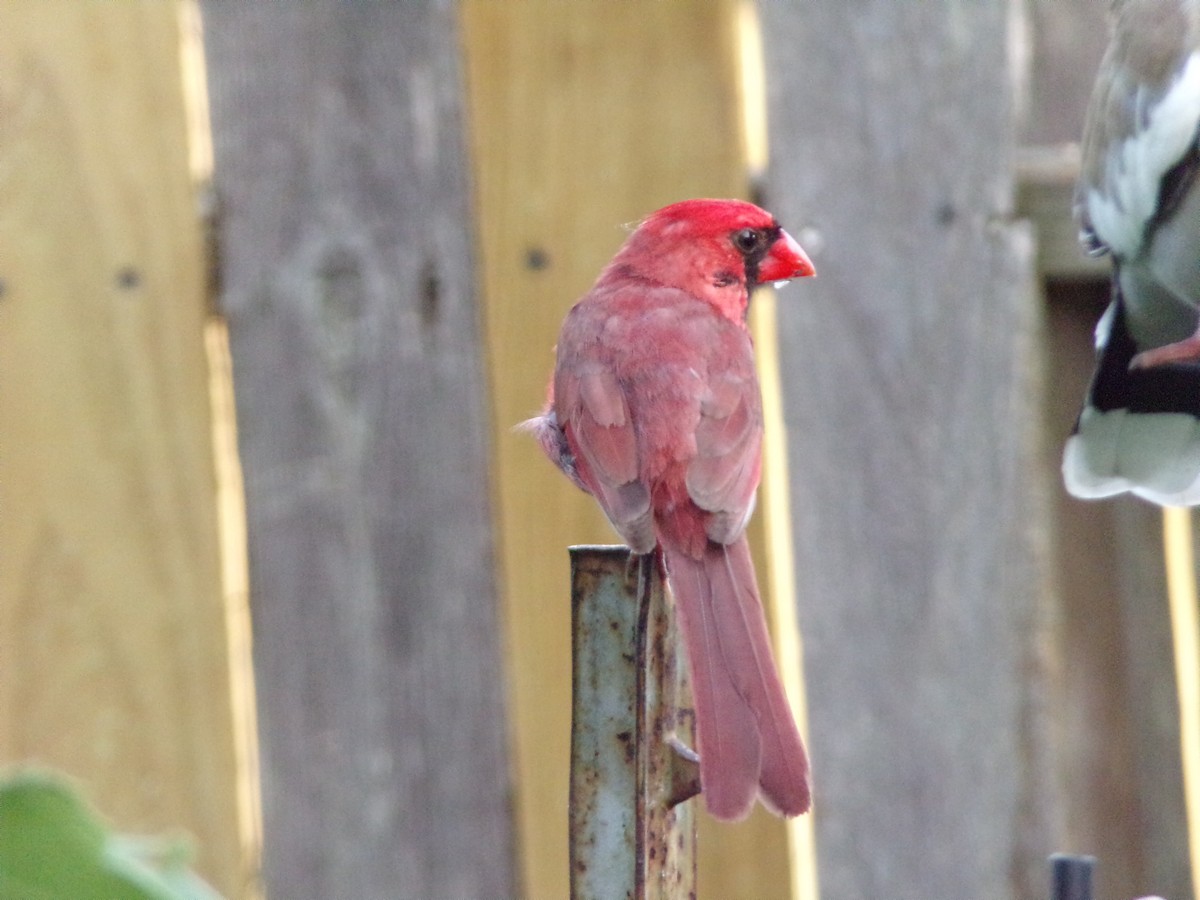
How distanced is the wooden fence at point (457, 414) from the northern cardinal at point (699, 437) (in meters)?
0.20

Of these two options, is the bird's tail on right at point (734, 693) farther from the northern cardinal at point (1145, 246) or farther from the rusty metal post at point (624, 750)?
the northern cardinal at point (1145, 246)

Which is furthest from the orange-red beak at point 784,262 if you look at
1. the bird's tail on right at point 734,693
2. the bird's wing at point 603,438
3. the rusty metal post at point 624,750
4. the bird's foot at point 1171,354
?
the rusty metal post at point 624,750

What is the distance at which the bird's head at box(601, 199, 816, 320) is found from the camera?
1.93 m

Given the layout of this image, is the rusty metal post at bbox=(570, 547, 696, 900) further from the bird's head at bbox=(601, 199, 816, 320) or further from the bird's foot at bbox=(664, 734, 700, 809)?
the bird's head at bbox=(601, 199, 816, 320)

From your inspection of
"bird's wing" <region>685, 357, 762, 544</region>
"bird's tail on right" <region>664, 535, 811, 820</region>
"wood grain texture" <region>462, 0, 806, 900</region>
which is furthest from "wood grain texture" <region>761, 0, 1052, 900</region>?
"bird's tail on right" <region>664, 535, 811, 820</region>

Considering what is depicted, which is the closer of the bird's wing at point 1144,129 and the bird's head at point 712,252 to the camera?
the bird's wing at point 1144,129

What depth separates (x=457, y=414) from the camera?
2.11 metres

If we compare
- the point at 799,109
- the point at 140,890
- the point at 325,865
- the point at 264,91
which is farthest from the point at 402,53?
the point at 140,890

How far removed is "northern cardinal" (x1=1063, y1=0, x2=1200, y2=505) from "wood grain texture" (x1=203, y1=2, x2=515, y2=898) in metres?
0.82

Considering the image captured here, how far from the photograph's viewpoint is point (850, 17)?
215 centimetres

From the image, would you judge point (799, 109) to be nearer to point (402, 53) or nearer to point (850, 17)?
point (850, 17)

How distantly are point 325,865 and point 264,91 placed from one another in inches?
43.1

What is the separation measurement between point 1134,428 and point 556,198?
837 mm

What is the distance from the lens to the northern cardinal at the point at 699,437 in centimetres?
115
